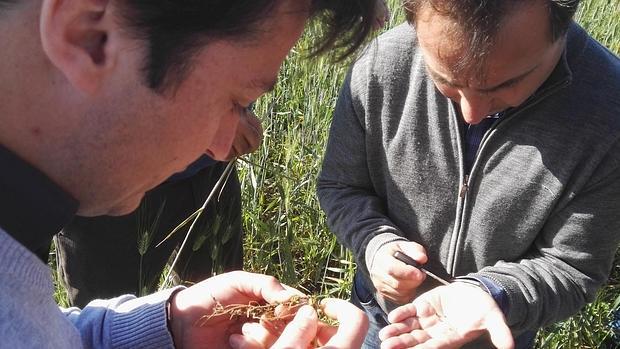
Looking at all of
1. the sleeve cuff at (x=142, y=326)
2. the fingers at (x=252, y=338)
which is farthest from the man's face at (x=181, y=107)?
the fingers at (x=252, y=338)

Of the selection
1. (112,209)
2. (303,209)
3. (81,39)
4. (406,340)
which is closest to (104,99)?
(81,39)

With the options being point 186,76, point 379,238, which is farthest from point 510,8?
point 186,76

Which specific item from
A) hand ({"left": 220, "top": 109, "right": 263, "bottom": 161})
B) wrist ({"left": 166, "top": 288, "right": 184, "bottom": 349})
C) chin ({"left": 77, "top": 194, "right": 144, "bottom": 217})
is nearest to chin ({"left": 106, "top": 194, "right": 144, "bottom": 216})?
chin ({"left": 77, "top": 194, "right": 144, "bottom": 217})

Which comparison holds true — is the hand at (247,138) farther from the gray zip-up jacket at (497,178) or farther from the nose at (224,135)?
the nose at (224,135)

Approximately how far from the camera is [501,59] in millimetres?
1554

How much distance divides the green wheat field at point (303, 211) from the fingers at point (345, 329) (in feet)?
3.01

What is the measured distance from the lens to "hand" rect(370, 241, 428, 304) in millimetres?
1742

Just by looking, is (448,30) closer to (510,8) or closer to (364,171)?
(510,8)

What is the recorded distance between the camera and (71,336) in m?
1.05

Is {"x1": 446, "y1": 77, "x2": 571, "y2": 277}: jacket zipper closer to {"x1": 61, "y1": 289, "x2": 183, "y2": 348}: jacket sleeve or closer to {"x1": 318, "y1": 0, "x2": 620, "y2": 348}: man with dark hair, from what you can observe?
{"x1": 318, "y1": 0, "x2": 620, "y2": 348}: man with dark hair

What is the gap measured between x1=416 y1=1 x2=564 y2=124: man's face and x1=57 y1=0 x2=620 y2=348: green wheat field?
83 centimetres

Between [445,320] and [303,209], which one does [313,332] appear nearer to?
[445,320]

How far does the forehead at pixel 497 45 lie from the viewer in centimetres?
152

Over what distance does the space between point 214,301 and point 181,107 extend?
49 centimetres
